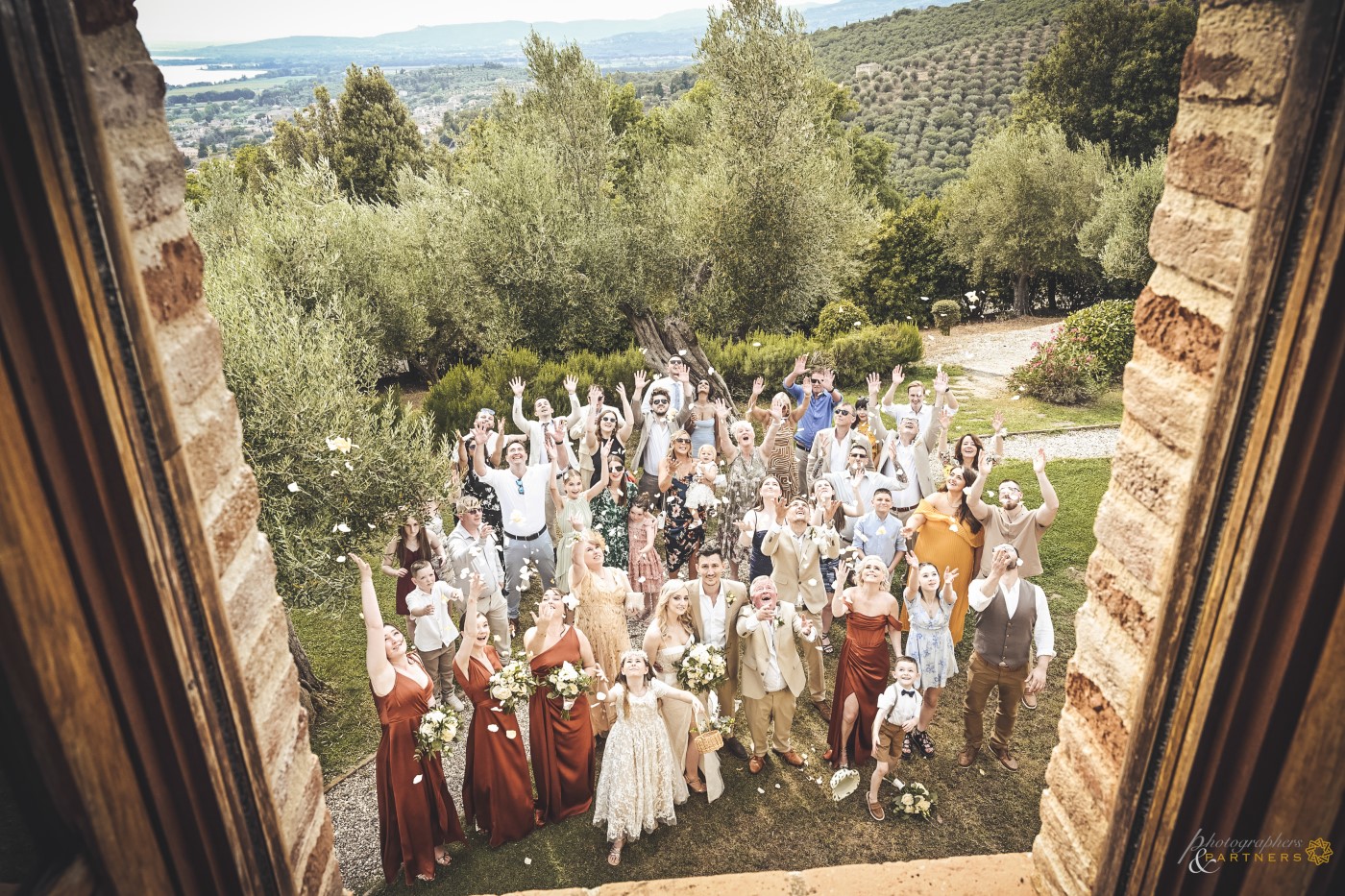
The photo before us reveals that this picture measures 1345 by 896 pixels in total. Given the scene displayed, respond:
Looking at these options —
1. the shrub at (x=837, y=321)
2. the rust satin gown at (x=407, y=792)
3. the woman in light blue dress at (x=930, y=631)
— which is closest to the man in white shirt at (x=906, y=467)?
the woman in light blue dress at (x=930, y=631)

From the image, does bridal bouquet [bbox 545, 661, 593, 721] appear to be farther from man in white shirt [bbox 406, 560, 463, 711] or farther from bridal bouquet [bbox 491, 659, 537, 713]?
man in white shirt [bbox 406, 560, 463, 711]

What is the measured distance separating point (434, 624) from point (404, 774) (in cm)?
173

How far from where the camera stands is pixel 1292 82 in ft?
5.38

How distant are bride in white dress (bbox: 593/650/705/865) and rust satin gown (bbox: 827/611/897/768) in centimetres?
135

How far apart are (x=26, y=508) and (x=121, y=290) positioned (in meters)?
0.47

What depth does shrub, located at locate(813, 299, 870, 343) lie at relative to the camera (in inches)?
830

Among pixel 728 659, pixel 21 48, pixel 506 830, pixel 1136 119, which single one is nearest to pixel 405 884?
pixel 506 830

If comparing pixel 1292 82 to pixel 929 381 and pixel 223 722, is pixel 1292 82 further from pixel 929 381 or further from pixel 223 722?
pixel 929 381

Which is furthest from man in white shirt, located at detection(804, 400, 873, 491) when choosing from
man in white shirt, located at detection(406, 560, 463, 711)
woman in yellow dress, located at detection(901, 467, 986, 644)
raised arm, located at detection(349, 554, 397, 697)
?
raised arm, located at detection(349, 554, 397, 697)

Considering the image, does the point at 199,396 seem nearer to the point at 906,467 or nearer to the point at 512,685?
the point at 512,685

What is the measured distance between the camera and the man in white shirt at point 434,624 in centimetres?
687

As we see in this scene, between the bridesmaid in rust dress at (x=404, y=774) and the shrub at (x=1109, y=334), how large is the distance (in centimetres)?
1585

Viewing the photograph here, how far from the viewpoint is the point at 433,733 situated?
5.45 meters

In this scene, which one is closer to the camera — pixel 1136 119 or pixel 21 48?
pixel 21 48
